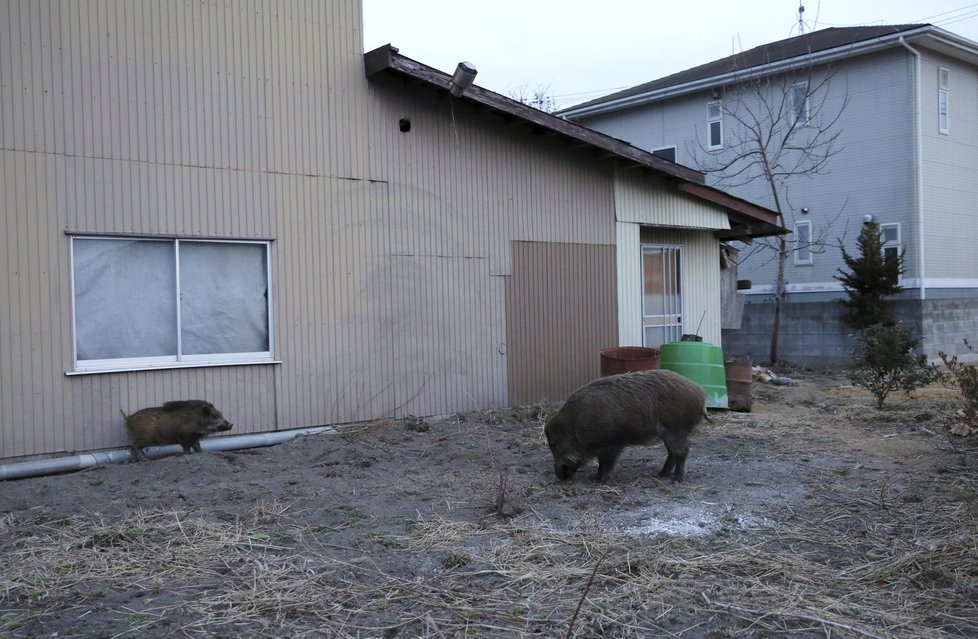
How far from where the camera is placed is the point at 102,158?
858 cm

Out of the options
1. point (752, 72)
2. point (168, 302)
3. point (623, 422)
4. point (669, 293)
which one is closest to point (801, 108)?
point (752, 72)

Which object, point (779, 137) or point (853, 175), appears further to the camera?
point (779, 137)

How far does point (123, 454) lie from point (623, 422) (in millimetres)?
4899

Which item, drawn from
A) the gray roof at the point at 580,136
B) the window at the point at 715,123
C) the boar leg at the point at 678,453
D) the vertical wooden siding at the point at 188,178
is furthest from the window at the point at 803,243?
the boar leg at the point at 678,453

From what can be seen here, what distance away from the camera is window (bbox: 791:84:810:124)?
71.5ft

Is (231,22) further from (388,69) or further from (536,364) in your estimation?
(536,364)

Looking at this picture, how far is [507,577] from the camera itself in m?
5.20

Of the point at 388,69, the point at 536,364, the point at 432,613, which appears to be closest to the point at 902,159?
the point at 536,364

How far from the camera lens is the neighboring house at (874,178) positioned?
1991 cm

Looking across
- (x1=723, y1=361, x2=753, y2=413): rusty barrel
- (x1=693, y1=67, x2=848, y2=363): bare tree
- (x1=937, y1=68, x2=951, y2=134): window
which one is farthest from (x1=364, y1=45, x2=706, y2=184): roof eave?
(x1=937, y1=68, x2=951, y2=134): window

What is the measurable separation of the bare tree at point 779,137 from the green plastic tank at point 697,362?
9336 mm

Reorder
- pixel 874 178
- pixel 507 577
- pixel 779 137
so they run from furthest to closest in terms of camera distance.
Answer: pixel 779 137
pixel 874 178
pixel 507 577

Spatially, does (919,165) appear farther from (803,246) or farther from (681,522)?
(681,522)

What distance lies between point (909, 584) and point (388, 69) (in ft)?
25.9
